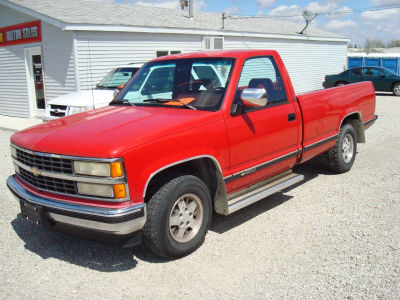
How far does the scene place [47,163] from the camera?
3713 millimetres

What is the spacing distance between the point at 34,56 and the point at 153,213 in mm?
12442

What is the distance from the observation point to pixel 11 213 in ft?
17.5

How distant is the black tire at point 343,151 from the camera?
638 centimetres

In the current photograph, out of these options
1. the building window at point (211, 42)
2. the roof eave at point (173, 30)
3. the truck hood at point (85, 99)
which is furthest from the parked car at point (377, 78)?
the truck hood at point (85, 99)

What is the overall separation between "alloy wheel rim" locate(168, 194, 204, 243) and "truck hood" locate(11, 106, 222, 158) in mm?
694

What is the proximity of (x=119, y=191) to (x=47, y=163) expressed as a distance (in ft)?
2.70

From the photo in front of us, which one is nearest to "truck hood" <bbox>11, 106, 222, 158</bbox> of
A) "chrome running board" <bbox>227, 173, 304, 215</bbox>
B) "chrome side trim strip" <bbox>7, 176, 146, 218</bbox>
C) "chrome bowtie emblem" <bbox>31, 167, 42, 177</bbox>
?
"chrome bowtie emblem" <bbox>31, 167, 42, 177</bbox>

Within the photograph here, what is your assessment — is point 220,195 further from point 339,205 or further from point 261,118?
point 339,205

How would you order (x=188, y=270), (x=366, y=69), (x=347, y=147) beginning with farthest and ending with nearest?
(x=366, y=69), (x=347, y=147), (x=188, y=270)

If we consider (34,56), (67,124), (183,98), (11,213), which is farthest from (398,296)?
(34,56)

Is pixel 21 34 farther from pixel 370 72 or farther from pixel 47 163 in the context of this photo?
pixel 370 72

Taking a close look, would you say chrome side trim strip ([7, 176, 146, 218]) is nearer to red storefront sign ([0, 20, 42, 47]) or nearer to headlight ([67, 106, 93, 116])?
headlight ([67, 106, 93, 116])

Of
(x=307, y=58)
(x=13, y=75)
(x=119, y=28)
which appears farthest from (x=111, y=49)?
(x=307, y=58)

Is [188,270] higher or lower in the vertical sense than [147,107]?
lower
